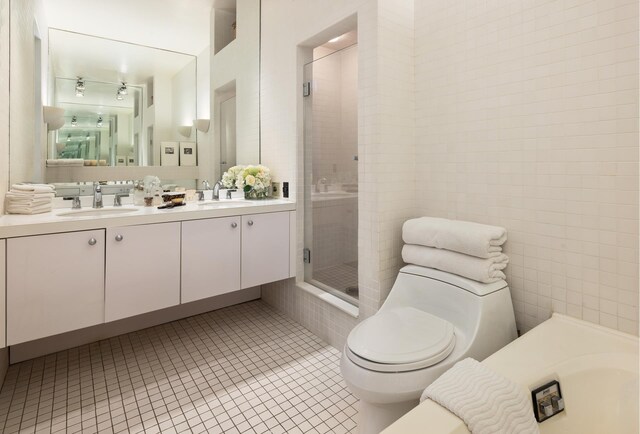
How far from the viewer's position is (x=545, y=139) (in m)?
1.48

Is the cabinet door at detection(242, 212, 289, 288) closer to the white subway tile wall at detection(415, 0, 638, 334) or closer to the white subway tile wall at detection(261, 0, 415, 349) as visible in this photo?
the white subway tile wall at detection(261, 0, 415, 349)

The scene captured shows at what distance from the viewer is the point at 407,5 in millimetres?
1946

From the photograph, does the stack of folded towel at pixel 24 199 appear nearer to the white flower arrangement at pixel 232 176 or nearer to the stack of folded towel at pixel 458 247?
the white flower arrangement at pixel 232 176

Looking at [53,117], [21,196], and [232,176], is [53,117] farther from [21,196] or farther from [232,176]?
[232,176]

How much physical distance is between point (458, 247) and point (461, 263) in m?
0.07

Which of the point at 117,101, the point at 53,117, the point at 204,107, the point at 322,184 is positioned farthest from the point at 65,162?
the point at 322,184

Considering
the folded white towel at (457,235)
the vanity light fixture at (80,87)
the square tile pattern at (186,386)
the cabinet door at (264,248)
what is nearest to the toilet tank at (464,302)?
the folded white towel at (457,235)

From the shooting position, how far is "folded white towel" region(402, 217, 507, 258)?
155 cm

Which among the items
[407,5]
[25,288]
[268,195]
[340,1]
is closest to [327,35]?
Answer: [340,1]

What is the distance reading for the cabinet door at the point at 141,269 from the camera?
173 cm

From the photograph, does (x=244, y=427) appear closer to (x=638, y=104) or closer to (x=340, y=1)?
(x=638, y=104)

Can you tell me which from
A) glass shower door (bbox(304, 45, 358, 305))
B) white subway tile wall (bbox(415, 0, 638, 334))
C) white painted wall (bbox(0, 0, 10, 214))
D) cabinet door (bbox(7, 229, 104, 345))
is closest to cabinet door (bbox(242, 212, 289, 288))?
glass shower door (bbox(304, 45, 358, 305))

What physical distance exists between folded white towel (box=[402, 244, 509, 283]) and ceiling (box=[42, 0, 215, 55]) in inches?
85.7

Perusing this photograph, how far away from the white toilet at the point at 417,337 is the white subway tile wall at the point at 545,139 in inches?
10.2
